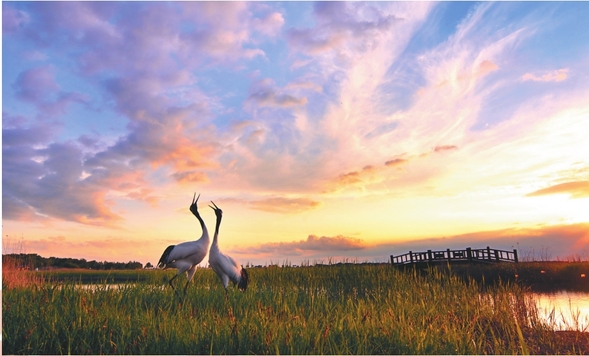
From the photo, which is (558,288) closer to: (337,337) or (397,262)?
(397,262)

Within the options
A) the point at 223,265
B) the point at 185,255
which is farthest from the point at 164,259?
the point at 223,265

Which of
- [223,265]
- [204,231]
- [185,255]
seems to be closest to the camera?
[185,255]

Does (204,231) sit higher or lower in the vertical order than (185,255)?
higher

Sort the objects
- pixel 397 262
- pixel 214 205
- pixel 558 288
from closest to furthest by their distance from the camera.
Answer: pixel 214 205, pixel 558 288, pixel 397 262

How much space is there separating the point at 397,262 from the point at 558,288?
12981 millimetres

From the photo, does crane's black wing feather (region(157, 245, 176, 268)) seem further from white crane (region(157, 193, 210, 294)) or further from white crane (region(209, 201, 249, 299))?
white crane (region(209, 201, 249, 299))

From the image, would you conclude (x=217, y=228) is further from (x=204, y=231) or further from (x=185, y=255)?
(x=185, y=255)

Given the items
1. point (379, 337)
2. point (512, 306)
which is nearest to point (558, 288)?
point (512, 306)

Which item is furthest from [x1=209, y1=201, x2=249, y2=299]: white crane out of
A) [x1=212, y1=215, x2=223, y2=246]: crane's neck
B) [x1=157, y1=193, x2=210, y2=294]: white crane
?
[x1=157, y1=193, x2=210, y2=294]: white crane

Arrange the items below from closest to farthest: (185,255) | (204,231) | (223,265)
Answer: (185,255) → (223,265) → (204,231)

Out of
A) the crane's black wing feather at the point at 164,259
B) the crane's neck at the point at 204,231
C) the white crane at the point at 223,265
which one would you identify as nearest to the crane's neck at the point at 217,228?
the white crane at the point at 223,265

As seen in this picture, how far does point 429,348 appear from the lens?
5875mm

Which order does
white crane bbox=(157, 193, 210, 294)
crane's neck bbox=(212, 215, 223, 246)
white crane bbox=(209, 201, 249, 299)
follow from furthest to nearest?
crane's neck bbox=(212, 215, 223, 246) → white crane bbox=(209, 201, 249, 299) → white crane bbox=(157, 193, 210, 294)

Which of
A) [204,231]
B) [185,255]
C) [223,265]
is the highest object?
[204,231]
